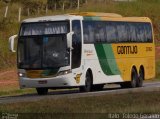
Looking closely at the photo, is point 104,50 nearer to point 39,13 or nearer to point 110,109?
point 110,109

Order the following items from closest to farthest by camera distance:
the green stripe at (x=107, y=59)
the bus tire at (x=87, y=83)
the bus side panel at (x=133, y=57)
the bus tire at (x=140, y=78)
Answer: the bus tire at (x=87, y=83), the green stripe at (x=107, y=59), the bus side panel at (x=133, y=57), the bus tire at (x=140, y=78)

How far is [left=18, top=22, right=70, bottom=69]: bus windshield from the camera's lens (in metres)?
30.0

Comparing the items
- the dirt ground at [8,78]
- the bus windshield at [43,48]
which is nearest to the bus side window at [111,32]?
the bus windshield at [43,48]

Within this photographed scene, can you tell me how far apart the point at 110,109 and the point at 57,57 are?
38.6 ft

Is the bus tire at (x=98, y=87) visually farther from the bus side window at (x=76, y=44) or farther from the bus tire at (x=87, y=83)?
the bus side window at (x=76, y=44)

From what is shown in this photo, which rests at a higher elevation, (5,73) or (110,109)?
(110,109)

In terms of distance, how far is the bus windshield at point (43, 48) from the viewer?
1182 inches

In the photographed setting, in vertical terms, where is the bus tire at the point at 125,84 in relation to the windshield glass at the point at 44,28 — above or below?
below

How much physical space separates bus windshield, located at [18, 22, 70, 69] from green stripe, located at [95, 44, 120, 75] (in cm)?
275

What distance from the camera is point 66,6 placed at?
78.8 m

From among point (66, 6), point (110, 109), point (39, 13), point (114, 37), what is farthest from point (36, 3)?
point (110, 109)

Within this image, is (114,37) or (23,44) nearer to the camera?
(23,44)

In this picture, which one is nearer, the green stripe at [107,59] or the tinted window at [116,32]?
the tinted window at [116,32]

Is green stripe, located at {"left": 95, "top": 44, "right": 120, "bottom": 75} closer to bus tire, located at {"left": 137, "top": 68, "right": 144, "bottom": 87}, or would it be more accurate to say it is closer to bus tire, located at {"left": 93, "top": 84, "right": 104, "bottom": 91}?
bus tire, located at {"left": 93, "top": 84, "right": 104, "bottom": 91}
